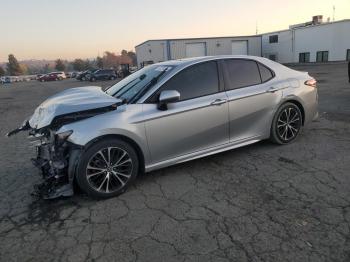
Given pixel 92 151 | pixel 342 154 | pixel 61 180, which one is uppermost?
pixel 92 151

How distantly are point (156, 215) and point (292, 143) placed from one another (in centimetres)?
322

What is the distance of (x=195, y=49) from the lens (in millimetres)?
52656

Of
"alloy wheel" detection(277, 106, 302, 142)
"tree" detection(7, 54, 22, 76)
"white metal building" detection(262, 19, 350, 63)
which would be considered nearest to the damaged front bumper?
"alloy wheel" detection(277, 106, 302, 142)

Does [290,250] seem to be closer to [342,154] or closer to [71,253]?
[71,253]

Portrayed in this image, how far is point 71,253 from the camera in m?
3.13

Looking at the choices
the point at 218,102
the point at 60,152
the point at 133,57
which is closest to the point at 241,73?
the point at 218,102

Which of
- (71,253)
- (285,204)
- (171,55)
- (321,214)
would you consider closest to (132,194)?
(71,253)

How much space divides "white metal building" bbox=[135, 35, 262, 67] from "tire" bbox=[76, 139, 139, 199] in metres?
46.6

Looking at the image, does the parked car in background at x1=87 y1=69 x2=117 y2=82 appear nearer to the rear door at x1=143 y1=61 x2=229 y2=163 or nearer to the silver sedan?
the silver sedan

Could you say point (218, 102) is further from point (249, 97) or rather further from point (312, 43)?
point (312, 43)

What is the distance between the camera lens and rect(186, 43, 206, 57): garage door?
52.1 m

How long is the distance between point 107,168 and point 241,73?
2573 millimetres

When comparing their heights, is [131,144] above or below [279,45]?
below

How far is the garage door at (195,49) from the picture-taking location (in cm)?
5206
